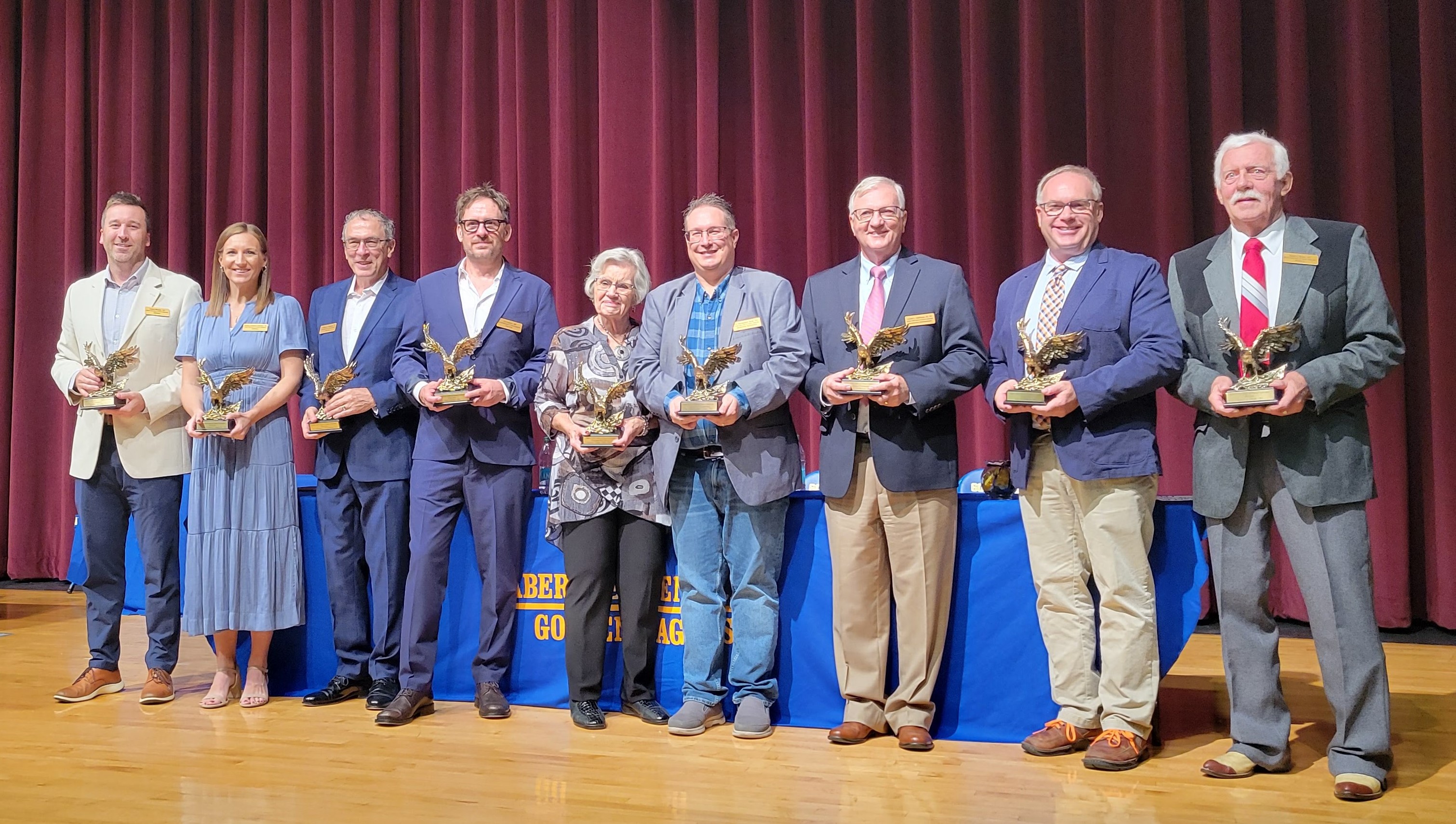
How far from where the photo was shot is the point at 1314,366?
269 cm

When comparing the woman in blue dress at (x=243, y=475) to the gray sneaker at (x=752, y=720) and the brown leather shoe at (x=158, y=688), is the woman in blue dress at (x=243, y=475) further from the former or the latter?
the gray sneaker at (x=752, y=720)

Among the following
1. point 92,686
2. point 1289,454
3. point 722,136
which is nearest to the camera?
point 1289,454

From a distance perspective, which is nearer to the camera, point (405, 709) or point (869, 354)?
point (869, 354)

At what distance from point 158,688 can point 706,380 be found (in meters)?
2.32

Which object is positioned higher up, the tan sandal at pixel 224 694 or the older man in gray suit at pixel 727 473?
the older man in gray suit at pixel 727 473

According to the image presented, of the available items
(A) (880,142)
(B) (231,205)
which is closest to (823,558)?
(A) (880,142)

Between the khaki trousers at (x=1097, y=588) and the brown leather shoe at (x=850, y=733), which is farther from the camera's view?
the brown leather shoe at (x=850, y=733)

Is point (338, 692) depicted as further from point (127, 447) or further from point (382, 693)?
point (127, 447)

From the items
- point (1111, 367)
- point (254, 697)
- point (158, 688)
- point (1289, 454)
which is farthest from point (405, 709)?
point (1289, 454)

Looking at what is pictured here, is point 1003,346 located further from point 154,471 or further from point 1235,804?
point 154,471

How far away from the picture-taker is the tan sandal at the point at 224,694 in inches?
146

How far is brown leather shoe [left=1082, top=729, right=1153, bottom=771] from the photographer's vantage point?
113 inches

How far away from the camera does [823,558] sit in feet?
11.2

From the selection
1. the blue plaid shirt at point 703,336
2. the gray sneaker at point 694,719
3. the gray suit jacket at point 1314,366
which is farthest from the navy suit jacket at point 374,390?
the gray suit jacket at point 1314,366
